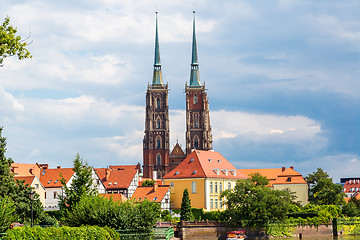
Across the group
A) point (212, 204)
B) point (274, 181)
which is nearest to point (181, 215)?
point (212, 204)

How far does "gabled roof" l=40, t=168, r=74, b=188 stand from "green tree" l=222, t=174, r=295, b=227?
29110mm

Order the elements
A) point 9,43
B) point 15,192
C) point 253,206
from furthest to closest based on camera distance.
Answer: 1. point 253,206
2. point 15,192
3. point 9,43

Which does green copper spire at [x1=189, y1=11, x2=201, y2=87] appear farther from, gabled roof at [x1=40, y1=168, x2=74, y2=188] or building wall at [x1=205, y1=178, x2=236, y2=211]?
building wall at [x1=205, y1=178, x2=236, y2=211]

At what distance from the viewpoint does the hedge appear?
29634mm

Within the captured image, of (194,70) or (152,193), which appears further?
(194,70)

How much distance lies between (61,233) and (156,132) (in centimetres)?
12106

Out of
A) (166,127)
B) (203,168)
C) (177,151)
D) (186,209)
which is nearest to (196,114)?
(166,127)

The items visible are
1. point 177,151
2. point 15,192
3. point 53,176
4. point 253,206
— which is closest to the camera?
point 15,192

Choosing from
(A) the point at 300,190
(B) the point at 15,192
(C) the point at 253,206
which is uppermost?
A: (A) the point at 300,190

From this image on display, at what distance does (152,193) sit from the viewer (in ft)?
297

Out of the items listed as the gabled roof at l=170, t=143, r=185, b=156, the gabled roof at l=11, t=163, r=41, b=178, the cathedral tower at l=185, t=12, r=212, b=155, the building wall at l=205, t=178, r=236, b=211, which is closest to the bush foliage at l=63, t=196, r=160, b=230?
the building wall at l=205, t=178, r=236, b=211

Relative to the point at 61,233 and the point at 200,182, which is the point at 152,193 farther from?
the point at 61,233

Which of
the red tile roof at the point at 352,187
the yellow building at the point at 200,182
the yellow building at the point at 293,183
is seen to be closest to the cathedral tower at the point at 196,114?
the yellow building at the point at 293,183

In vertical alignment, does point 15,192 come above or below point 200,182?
below
